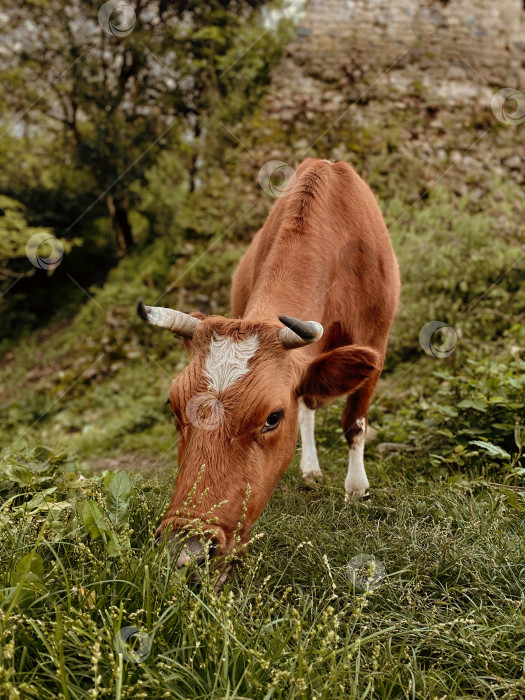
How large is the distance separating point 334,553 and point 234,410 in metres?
1.06

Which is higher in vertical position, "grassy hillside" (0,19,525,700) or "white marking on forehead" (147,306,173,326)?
"white marking on forehead" (147,306,173,326)

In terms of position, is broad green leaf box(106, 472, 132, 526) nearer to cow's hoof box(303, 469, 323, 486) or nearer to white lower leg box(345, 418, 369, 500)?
white lower leg box(345, 418, 369, 500)

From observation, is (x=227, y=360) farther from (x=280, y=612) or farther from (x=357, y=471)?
(x=357, y=471)

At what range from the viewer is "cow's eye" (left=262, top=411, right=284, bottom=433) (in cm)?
281

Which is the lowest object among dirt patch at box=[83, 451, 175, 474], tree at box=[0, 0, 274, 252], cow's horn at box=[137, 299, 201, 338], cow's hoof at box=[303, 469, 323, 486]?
dirt patch at box=[83, 451, 175, 474]

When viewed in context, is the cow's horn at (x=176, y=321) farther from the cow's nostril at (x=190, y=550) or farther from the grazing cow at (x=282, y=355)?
the cow's nostril at (x=190, y=550)

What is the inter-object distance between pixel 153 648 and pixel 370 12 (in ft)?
46.3

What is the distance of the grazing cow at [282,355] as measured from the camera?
2.56m

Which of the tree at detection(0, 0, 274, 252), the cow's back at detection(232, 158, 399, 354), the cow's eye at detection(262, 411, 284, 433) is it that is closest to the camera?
the cow's eye at detection(262, 411, 284, 433)

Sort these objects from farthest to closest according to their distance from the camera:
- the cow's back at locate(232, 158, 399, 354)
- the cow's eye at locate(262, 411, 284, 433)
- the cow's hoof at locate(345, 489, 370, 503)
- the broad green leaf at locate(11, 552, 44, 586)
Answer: the cow's hoof at locate(345, 489, 370, 503) < the cow's back at locate(232, 158, 399, 354) < the cow's eye at locate(262, 411, 284, 433) < the broad green leaf at locate(11, 552, 44, 586)

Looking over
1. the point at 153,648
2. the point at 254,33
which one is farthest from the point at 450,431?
the point at 254,33

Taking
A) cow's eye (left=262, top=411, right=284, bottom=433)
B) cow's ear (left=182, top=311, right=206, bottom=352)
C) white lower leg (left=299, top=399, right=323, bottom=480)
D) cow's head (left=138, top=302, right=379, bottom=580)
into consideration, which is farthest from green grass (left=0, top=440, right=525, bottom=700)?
white lower leg (left=299, top=399, right=323, bottom=480)

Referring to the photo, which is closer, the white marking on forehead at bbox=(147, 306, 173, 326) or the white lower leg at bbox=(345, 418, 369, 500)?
the white marking on forehead at bbox=(147, 306, 173, 326)

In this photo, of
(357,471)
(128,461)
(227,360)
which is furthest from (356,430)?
(128,461)
